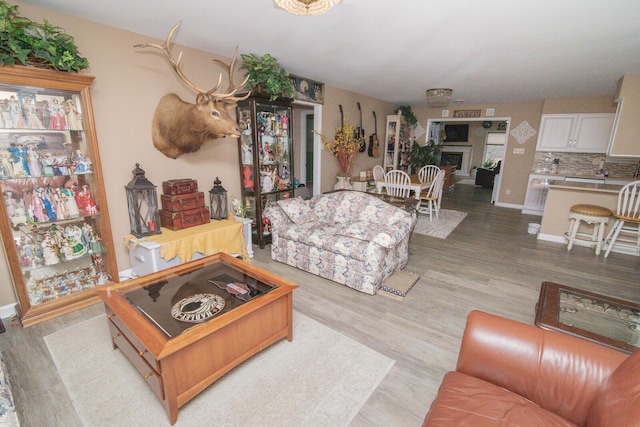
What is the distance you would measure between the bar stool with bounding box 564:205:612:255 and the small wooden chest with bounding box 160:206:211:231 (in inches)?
194

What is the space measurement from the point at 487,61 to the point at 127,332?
4278 mm

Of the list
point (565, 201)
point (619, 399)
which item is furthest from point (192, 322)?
point (565, 201)

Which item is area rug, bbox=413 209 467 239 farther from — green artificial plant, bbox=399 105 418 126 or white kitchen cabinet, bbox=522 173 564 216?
green artificial plant, bbox=399 105 418 126

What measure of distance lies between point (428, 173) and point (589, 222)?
8.73ft

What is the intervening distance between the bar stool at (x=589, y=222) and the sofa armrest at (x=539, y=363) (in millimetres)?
3660

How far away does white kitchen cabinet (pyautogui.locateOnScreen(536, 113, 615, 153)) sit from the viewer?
5.58 meters

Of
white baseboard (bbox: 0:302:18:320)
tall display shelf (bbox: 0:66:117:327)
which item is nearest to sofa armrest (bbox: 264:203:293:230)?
tall display shelf (bbox: 0:66:117:327)

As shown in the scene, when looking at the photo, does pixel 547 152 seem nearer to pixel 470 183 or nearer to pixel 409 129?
pixel 409 129

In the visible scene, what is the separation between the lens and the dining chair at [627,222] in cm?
359

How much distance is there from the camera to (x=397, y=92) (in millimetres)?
5480

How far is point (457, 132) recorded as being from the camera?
431 inches

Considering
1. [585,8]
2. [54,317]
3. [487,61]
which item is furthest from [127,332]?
[487,61]

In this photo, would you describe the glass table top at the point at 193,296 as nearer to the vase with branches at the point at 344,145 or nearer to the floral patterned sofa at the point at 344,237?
the floral patterned sofa at the point at 344,237

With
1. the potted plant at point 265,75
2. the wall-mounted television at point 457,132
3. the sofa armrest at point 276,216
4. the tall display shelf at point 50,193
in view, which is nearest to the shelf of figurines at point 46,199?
the tall display shelf at point 50,193
